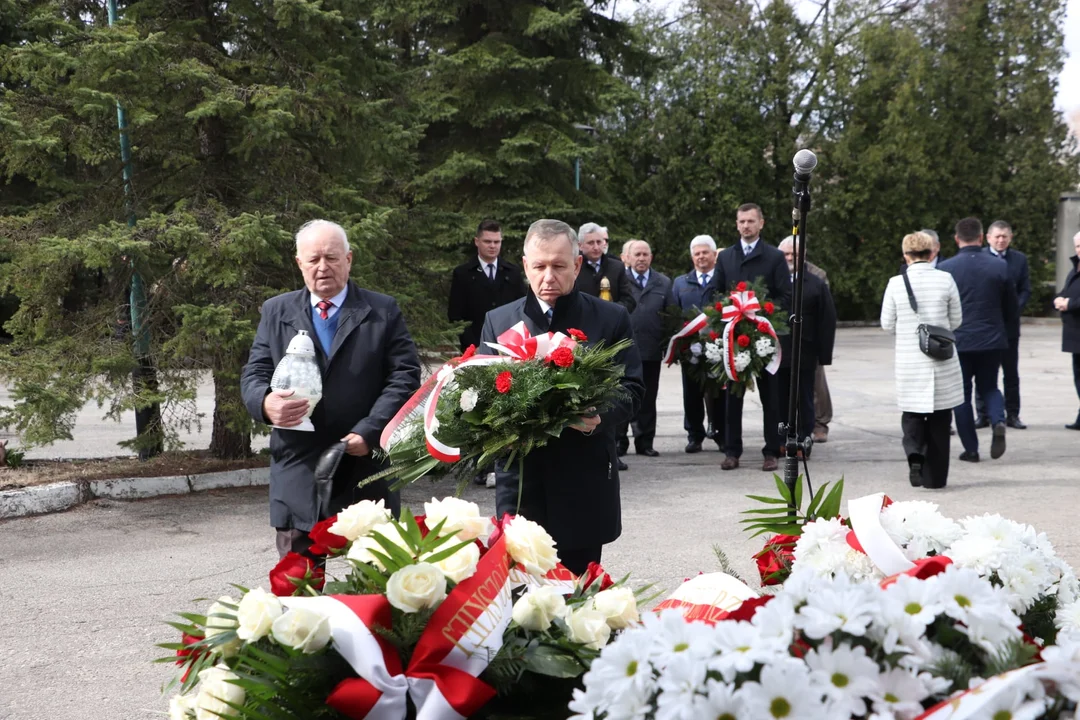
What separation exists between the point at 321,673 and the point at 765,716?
90 cm

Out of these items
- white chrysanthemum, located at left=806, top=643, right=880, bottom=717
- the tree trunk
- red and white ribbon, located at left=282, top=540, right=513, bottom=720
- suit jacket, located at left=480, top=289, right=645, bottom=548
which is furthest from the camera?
the tree trunk

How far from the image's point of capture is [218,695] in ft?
6.41

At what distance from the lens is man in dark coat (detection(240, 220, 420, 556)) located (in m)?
4.75

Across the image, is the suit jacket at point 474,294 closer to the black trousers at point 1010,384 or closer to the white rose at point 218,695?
the black trousers at point 1010,384

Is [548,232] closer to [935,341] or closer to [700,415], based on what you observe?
[935,341]

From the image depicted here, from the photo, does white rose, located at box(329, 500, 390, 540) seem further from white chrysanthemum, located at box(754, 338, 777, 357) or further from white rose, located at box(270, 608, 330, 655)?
white chrysanthemum, located at box(754, 338, 777, 357)

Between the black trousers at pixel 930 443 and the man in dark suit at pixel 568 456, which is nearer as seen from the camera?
the man in dark suit at pixel 568 456

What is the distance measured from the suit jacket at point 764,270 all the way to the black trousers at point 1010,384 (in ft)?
9.73

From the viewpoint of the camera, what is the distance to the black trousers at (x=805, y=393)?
406 inches

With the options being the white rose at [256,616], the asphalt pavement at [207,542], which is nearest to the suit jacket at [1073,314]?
the asphalt pavement at [207,542]

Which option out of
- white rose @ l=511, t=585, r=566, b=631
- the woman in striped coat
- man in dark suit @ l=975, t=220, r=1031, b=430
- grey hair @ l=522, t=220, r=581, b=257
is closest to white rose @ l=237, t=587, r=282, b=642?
white rose @ l=511, t=585, r=566, b=631

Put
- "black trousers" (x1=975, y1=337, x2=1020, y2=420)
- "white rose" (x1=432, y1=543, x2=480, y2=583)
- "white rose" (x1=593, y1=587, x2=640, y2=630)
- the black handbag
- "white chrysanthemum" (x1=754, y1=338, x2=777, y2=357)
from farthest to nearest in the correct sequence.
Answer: "black trousers" (x1=975, y1=337, x2=1020, y2=420), "white chrysanthemum" (x1=754, y1=338, x2=777, y2=357), the black handbag, "white rose" (x1=593, y1=587, x2=640, y2=630), "white rose" (x1=432, y1=543, x2=480, y2=583)

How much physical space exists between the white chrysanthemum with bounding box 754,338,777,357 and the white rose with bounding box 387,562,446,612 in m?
8.19

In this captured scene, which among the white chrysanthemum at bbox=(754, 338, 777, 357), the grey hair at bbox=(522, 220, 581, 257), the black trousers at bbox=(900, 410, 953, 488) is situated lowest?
the black trousers at bbox=(900, 410, 953, 488)
